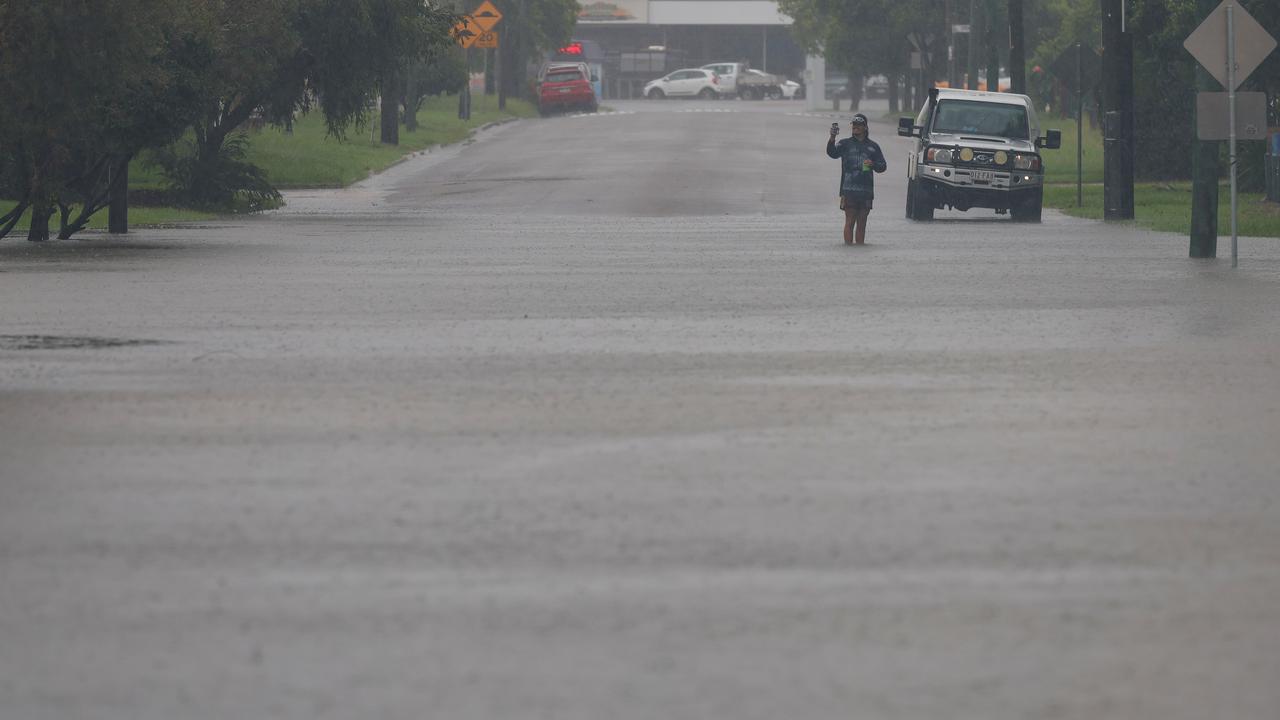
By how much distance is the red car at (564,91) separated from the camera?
283ft

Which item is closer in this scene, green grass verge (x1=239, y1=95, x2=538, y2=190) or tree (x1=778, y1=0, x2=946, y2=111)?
green grass verge (x1=239, y1=95, x2=538, y2=190)

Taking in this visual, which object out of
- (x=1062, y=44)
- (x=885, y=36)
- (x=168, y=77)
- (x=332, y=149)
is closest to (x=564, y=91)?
(x=885, y=36)

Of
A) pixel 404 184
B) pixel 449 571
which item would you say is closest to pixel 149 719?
pixel 449 571

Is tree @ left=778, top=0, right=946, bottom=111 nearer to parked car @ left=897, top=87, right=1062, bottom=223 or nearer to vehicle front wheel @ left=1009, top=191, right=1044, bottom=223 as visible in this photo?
parked car @ left=897, top=87, right=1062, bottom=223

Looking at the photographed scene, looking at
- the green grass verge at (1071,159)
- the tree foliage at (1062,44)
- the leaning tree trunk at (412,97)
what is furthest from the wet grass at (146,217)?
the leaning tree trunk at (412,97)

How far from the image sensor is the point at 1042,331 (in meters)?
16.3

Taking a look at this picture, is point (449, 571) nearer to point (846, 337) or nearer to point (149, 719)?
point (149, 719)

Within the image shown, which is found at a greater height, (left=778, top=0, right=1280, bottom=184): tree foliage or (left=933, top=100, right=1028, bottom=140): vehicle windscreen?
(left=778, top=0, right=1280, bottom=184): tree foliage

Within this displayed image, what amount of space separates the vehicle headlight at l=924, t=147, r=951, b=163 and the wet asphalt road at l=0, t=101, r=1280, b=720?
1445 centimetres

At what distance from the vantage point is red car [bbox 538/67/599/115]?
86125 mm

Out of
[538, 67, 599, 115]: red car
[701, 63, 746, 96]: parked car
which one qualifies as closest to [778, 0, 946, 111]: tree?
[538, 67, 599, 115]: red car

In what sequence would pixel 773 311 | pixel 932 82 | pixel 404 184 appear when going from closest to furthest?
pixel 773 311, pixel 404 184, pixel 932 82

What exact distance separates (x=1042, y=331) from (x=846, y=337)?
4.84ft

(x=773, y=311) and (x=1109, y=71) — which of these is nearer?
(x=773, y=311)
